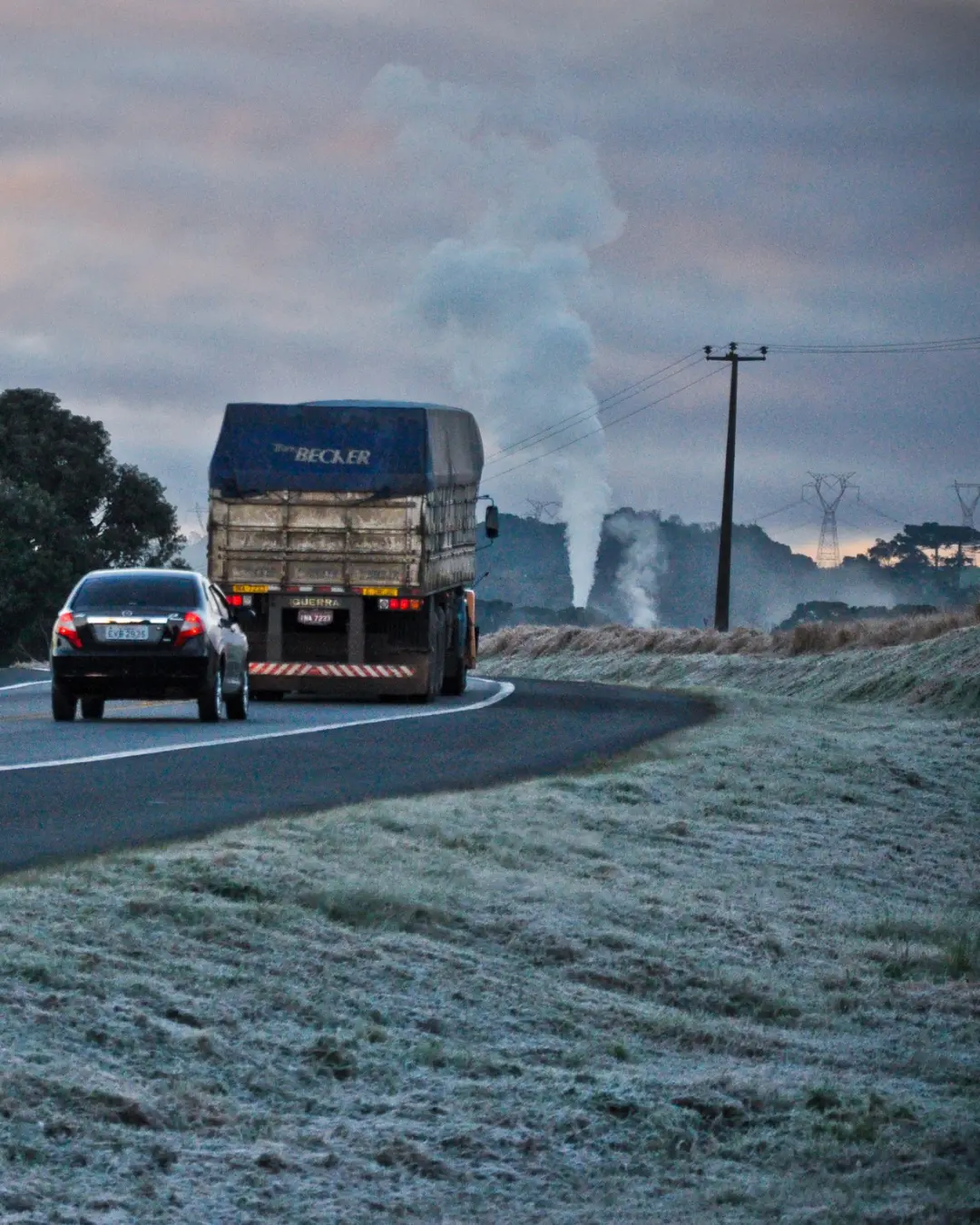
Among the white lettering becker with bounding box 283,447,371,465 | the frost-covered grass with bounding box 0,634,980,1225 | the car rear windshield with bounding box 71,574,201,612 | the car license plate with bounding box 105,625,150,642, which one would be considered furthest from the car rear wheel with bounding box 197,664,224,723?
the frost-covered grass with bounding box 0,634,980,1225

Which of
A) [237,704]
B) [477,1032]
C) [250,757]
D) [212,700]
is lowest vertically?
[477,1032]

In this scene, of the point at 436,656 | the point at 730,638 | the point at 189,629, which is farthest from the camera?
the point at 730,638

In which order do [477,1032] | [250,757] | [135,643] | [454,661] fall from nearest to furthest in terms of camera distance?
1. [477,1032]
2. [250,757]
3. [135,643]
4. [454,661]

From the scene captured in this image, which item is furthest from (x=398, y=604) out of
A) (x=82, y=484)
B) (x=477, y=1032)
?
(x=82, y=484)

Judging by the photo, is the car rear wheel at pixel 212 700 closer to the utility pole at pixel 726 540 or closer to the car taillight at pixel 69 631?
the car taillight at pixel 69 631

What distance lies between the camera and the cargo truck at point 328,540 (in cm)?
3294

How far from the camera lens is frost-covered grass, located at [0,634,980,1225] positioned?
638 cm

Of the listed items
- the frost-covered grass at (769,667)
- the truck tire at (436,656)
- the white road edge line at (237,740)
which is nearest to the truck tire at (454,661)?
the truck tire at (436,656)

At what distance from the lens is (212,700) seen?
24.6 metres

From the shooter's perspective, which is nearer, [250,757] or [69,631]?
[250,757]

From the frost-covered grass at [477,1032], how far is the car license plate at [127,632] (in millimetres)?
10091

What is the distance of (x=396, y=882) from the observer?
36.2 ft

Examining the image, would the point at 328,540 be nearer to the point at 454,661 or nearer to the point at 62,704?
the point at 454,661

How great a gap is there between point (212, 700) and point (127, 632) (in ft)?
4.42
